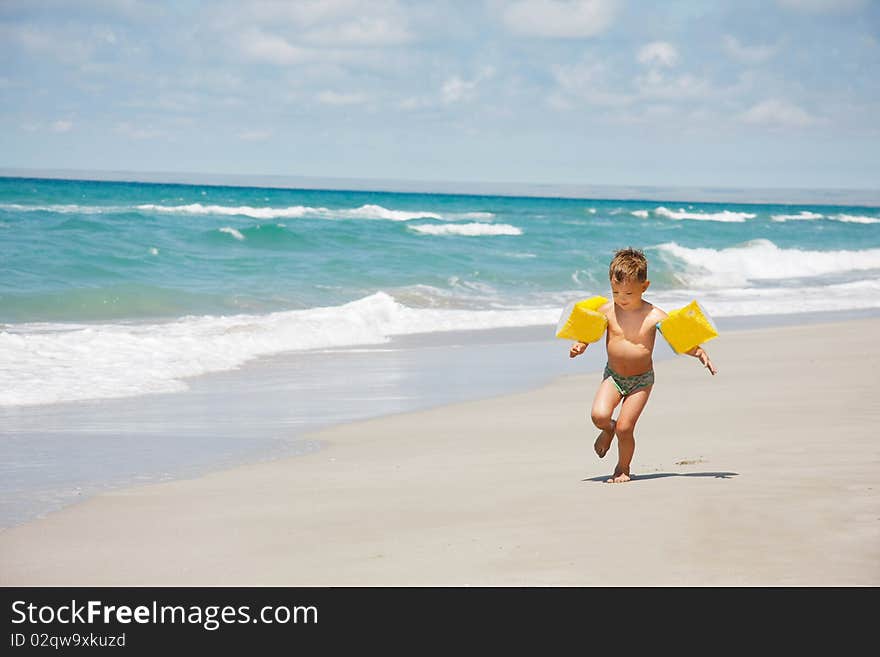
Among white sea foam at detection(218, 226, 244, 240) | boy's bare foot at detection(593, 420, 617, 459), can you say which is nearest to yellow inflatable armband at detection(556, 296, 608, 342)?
boy's bare foot at detection(593, 420, 617, 459)

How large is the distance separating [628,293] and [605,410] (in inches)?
23.4

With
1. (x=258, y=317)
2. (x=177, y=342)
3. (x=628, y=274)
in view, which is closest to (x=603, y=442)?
(x=628, y=274)

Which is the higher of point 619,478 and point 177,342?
point 619,478

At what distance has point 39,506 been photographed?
5441 mm

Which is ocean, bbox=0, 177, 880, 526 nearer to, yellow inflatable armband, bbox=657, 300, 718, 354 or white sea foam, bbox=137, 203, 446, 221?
yellow inflatable armband, bbox=657, 300, 718, 354

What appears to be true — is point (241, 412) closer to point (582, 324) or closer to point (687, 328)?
point (582, 324)

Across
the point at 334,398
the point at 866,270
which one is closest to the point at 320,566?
the point at 334,398

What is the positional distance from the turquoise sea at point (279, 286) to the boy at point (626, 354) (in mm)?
5069

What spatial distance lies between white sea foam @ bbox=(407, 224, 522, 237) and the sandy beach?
3306 cm

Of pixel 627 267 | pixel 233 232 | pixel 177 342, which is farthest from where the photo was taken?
pixel 233 232

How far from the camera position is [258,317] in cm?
1612

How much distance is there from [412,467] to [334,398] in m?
3.03

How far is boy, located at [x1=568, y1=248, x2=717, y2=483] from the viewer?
5375 millimetres
